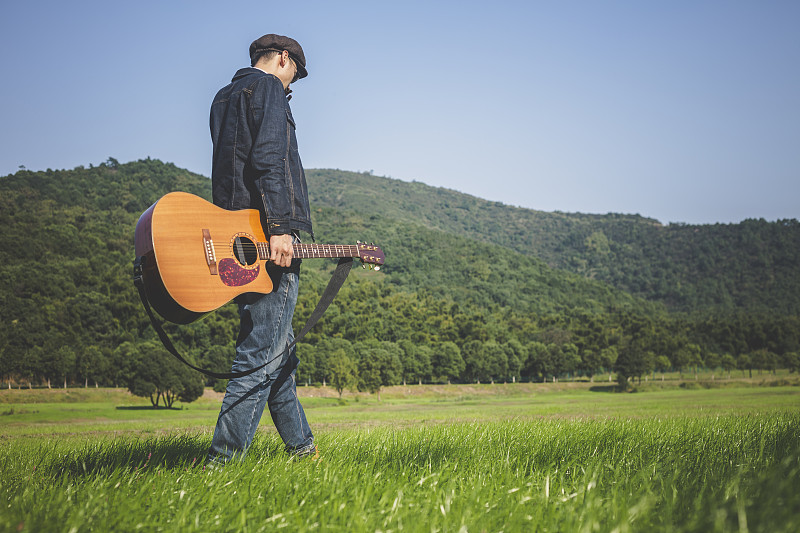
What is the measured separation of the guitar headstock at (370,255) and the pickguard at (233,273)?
2.49 feet

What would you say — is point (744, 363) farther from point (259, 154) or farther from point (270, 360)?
point (259, 154)

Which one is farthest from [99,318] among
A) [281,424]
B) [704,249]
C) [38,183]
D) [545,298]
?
[704,249]

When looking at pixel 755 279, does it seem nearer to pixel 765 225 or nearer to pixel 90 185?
pixel 765 225

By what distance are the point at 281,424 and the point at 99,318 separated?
5824 centimetres

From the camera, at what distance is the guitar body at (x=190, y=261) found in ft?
9.64

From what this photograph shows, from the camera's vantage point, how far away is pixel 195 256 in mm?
3027

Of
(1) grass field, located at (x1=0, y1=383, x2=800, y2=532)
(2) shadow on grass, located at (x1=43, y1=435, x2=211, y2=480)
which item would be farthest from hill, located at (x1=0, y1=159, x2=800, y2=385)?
(1) grass field, located at (x1=0, y1=383, x2=800, y2=532)

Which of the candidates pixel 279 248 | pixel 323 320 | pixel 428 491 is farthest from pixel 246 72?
pixel 323 320

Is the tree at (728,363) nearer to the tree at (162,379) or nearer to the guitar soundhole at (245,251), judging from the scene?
the tree at (162,379)

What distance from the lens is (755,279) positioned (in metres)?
139

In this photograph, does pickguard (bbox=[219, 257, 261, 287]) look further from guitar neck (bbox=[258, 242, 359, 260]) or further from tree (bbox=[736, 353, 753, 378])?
tree (bbox=[736, 353, 753, 378])

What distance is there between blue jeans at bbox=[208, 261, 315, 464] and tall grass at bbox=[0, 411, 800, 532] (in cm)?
23

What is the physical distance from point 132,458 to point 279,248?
1613 mm

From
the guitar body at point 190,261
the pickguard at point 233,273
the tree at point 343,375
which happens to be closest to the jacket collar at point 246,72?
the guitar body at point 190,261
